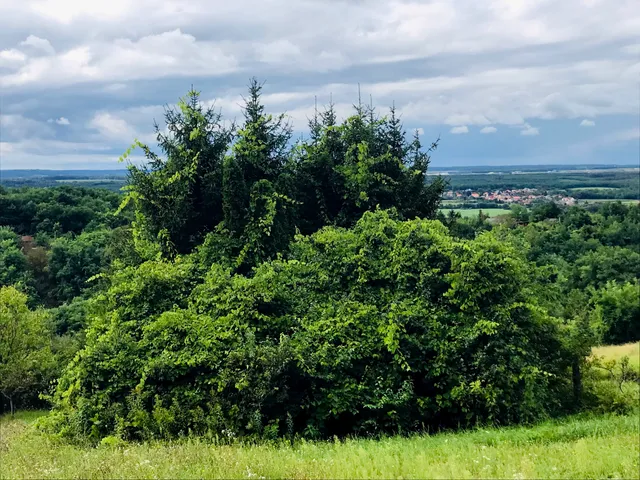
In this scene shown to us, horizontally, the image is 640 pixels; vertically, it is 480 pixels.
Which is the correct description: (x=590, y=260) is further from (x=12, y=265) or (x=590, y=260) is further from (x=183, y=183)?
(x=12, y=265)

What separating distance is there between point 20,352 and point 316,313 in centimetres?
2341

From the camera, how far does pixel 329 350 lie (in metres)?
12.7

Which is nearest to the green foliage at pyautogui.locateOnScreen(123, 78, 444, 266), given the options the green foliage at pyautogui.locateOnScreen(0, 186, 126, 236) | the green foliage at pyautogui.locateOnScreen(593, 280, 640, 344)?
the green foliage at pyautogui.locateOnScreen(593, 280, 640, 344)

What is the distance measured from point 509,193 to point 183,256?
275ft

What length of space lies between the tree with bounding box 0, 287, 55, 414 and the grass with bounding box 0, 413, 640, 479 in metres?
21.5

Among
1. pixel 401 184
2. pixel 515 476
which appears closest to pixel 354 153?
pixel 401 184

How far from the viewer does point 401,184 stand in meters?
19.0

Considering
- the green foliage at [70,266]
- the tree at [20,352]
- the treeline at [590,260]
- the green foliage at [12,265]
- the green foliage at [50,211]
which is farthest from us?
the green foliage at [50,211]

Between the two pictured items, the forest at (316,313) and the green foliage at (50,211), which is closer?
the forest at (316,313)

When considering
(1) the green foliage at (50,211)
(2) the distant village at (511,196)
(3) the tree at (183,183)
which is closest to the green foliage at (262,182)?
(3) the tree at (183,183)

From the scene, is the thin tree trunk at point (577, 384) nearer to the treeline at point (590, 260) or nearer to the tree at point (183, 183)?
the treeline at point (590, 260)

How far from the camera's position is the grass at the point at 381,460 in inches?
292

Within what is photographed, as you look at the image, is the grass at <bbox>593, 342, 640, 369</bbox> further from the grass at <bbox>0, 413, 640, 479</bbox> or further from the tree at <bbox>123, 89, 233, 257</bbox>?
the tree at <bbox>123, 89, 233, 257</bbox>

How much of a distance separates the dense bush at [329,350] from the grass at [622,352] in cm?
275
